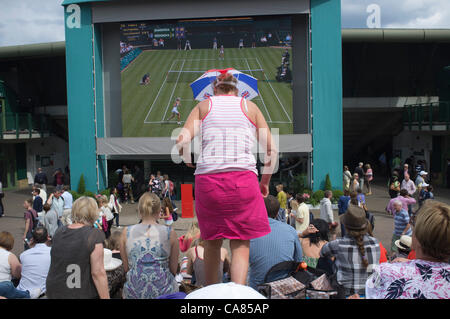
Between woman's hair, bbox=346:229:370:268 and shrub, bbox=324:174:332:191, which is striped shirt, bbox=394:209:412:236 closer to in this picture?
woman's hair, bbox=346:229:370:268

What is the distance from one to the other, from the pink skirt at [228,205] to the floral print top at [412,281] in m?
0.74

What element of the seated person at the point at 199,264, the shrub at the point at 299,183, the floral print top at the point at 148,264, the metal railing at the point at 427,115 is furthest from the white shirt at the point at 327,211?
the metal railing at the point at 427,115

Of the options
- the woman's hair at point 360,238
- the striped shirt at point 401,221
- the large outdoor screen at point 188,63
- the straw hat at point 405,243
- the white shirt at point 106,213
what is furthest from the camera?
the large outdoor screen at point 188,63

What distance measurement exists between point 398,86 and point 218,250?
24.7 metres

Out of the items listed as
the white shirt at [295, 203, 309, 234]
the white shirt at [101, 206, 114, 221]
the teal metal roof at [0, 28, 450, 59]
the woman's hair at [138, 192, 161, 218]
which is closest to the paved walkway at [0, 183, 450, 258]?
the white shirt at [295, 203, 309, 234]

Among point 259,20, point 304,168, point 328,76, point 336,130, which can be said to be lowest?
point 304,168

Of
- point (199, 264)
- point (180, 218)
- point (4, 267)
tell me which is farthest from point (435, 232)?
point (180, 218)

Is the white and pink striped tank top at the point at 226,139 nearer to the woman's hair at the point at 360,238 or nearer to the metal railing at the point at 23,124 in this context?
the woman's hair at the point at 360,238

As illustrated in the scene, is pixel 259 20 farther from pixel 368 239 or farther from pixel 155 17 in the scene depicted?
pixel 368 239

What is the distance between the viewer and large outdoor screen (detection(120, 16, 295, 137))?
56.0ft

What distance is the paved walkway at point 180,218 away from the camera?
38.0ft

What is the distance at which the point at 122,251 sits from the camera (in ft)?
9.75
